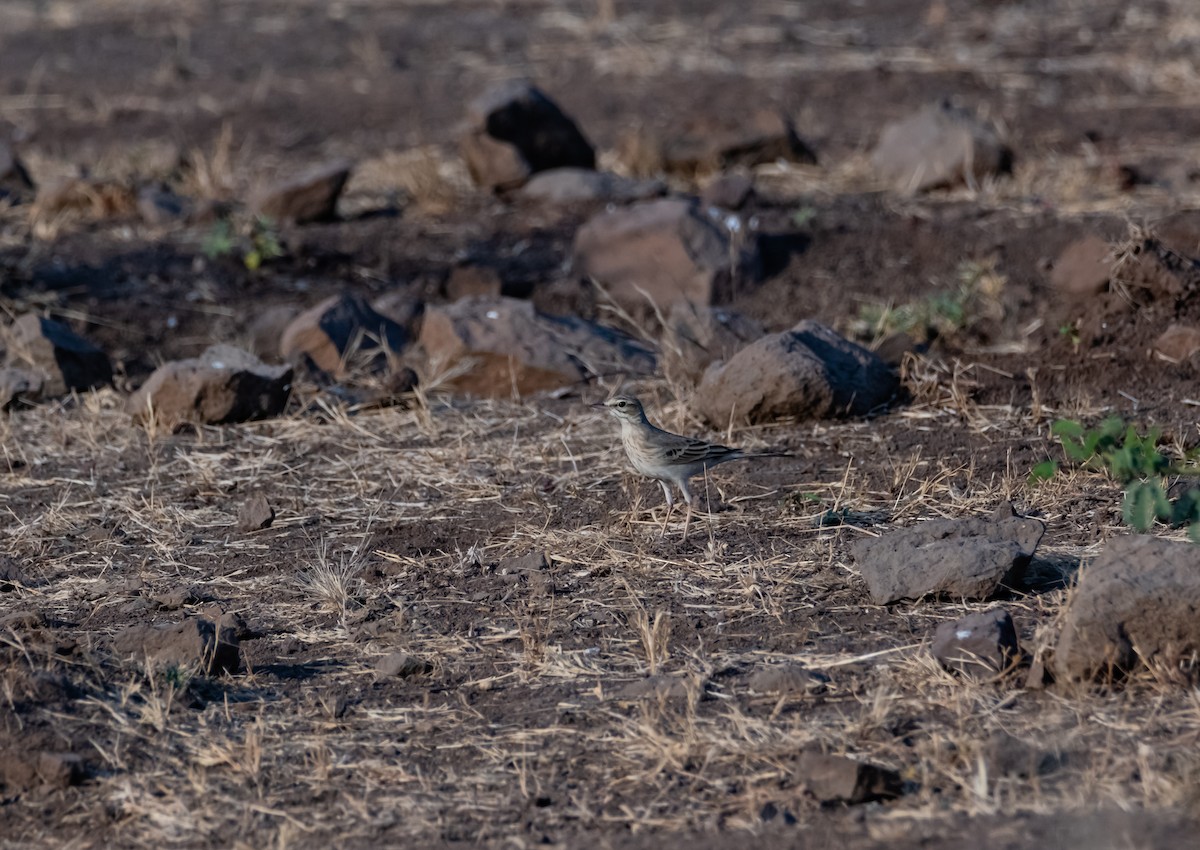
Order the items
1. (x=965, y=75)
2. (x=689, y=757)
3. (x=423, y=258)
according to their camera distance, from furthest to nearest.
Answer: (x=965, y=75)
(x=423, y=258)
(x=689, y=757)

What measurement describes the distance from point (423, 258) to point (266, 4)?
10714 millimetres

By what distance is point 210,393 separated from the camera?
8.08 metres

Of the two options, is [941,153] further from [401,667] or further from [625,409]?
[401,667]

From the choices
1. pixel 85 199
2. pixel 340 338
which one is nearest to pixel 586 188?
pixel 340 338

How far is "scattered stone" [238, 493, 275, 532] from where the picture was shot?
6.88 m

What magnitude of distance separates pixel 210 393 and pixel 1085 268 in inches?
187

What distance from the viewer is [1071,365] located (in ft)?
27.1

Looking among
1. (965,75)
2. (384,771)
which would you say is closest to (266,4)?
(965,75)

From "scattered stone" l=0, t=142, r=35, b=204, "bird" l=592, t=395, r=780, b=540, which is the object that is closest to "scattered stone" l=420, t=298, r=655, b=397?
"bird" l=592, t=395, r=780, b=540

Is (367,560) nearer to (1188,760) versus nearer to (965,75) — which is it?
(1188,760)

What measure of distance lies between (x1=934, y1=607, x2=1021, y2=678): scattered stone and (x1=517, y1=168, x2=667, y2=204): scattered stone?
6.70 meters

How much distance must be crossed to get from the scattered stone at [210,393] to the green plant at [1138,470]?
398cm

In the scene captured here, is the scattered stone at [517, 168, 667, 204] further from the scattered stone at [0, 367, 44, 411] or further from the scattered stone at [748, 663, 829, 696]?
the scattered stone at [748, 663, 829, 696]

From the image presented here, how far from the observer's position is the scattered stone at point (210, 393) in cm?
806
